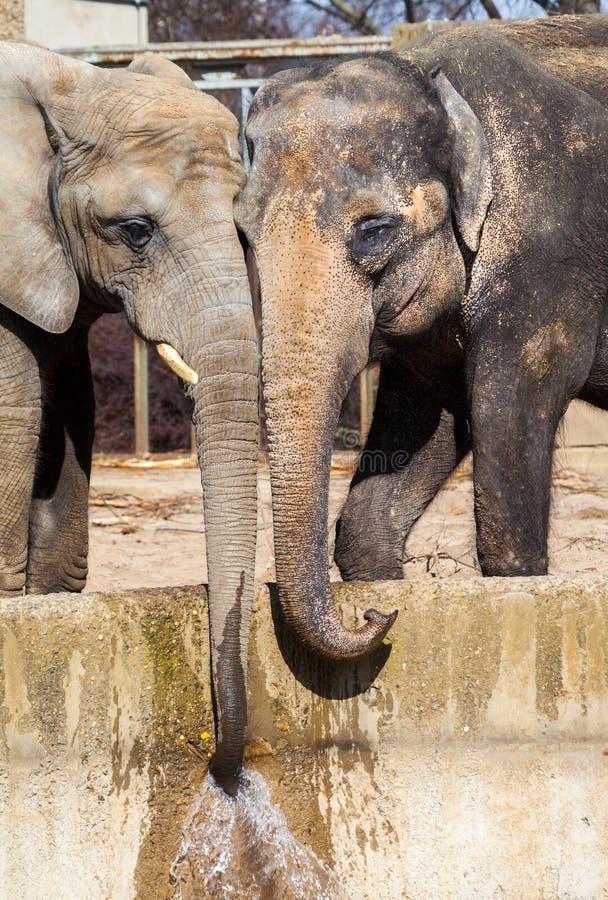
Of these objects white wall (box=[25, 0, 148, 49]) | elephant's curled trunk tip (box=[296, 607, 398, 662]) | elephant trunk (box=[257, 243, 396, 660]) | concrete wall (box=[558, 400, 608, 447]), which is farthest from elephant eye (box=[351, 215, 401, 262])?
white wall (box=[25, 0, 148, 49])

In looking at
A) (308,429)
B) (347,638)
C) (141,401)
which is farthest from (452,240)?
(141,401)

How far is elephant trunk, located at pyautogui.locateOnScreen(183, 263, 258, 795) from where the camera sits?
3221mm

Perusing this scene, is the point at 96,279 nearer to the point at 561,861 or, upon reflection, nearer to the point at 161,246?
the point at 161,246

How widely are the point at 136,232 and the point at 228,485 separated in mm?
999

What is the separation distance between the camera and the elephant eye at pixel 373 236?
377 centimetres

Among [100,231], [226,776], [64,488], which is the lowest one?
[226,776]

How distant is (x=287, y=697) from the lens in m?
3.36

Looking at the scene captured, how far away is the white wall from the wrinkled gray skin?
605 centimetres

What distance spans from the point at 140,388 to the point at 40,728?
6534 millimetres

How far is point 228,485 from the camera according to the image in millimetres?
3633

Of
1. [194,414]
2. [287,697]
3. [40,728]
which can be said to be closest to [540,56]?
[194,414]

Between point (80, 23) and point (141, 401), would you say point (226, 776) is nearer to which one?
point (141, 401)

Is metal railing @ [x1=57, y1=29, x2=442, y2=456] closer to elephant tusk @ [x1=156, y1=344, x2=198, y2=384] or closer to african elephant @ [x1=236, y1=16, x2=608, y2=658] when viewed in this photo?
african elephant @ [x1=236, y1=16, x2=608, y2=658]

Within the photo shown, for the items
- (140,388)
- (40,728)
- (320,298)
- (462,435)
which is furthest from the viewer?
(140,388)
